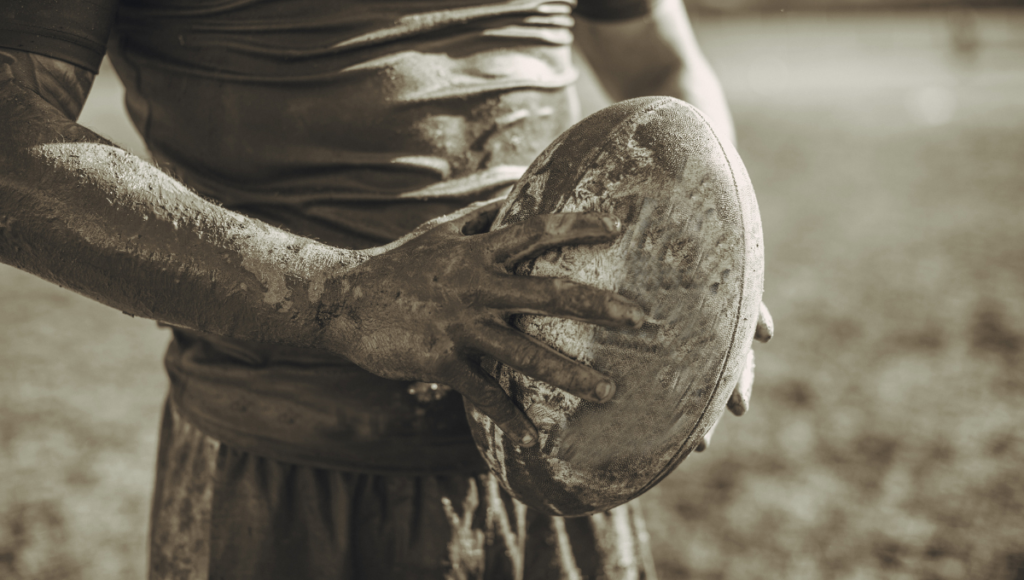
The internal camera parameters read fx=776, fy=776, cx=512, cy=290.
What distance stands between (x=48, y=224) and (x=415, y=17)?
69 cm

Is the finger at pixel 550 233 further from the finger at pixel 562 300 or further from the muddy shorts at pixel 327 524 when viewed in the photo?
the muddy shorts at pixel 327 524

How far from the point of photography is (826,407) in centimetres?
447

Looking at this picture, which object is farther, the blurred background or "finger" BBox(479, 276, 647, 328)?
the blurred background

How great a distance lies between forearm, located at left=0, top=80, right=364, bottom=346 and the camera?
106 cm

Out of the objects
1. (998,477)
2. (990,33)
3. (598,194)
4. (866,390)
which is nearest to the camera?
(598,194)

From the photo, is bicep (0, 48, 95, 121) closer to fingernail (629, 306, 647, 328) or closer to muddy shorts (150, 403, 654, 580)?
muddy shorts (150, 403, 654, 580)

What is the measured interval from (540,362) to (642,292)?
19 centimetres

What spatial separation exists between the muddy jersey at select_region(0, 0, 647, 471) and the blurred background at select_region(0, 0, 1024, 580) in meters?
2.33

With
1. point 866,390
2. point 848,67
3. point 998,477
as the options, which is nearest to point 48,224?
point 998,477

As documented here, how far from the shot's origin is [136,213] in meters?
1.08

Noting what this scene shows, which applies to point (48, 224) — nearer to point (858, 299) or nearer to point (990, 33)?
point (858, 299)

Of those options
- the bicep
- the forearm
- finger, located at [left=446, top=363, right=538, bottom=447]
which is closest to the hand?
finger, located at [left=446, top=363, right=538, bottom=447]

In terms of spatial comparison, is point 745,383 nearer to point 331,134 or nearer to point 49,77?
point 331,134

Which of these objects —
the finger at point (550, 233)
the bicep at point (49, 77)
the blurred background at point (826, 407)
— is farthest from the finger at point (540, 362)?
the blurred background at point (826, 407)
